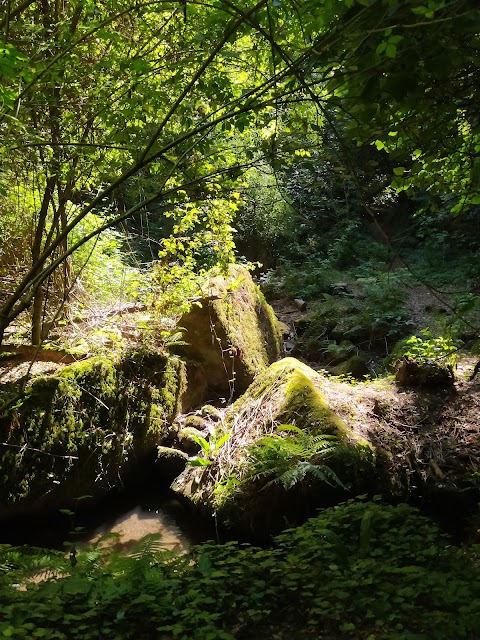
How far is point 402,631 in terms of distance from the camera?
2.33 m

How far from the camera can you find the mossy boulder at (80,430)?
4.50 metres

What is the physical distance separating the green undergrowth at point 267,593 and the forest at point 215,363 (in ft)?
0.06

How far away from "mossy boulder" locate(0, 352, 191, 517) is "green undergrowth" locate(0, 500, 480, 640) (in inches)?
41.4

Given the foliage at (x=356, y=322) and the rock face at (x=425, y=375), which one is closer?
the rock face at (x=425, y=375)

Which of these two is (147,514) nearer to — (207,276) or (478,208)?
(207,276)

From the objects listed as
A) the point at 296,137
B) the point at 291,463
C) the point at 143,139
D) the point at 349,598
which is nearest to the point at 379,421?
the point at 291,463

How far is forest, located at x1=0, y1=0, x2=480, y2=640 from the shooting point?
2.38m

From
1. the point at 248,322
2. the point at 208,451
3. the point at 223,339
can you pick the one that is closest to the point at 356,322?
the point at 248,322

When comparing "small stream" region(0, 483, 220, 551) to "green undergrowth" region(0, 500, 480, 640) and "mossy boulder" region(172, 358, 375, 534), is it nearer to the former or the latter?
"mossy boulder" region(172, 358, 375, 534)

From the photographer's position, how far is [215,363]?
722 cm

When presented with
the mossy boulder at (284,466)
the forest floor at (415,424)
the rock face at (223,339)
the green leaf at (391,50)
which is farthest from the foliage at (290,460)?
the green leaf at (391,50)

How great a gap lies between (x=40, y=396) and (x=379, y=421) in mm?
3550

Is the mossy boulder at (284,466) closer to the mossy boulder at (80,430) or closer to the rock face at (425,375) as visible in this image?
the mossy boulder at (80,430)

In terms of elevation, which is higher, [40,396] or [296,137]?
[296,137]
